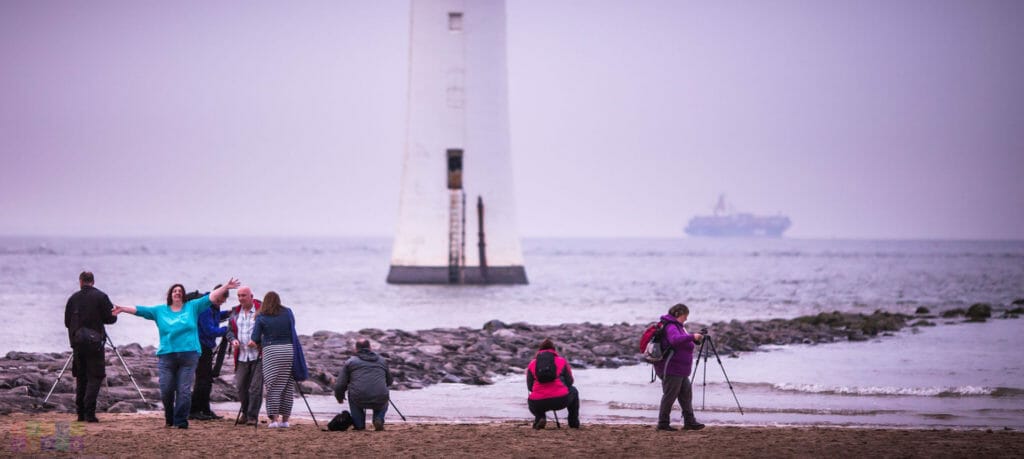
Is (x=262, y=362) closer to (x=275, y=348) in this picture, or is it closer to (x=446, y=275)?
(x=275, y=348)

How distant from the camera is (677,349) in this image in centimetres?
1346

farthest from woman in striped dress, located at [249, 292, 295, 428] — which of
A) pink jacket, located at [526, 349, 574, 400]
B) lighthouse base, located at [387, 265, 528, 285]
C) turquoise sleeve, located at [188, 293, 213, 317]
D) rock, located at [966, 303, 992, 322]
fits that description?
rock, located at [966, 303, 992, 322]

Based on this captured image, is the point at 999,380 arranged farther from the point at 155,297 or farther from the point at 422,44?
the point at 155,297

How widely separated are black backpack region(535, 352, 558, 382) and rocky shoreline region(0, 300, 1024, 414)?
4.65 m

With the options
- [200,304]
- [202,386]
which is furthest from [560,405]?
[202,386]

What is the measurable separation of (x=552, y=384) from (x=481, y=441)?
116cm

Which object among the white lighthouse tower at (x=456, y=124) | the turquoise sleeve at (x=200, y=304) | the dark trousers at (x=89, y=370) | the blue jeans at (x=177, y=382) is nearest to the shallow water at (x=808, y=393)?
the blue jeans at (x=177, y=382)

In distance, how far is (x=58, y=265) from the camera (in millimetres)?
75500

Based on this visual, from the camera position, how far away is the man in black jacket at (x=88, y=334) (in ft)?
44.6

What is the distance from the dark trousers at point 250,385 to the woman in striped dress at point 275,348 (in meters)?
0.15

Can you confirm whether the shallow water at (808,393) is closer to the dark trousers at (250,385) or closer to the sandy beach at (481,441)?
the sandy beach at (481,441)

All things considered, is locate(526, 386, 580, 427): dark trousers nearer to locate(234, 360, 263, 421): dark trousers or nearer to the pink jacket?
the pink jacket

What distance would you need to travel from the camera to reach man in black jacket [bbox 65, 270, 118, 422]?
535 inches

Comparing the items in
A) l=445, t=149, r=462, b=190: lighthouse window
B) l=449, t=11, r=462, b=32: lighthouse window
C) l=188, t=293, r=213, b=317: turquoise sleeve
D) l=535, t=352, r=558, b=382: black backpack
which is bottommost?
l=535, t=352, r=558, b=382: black backpack
